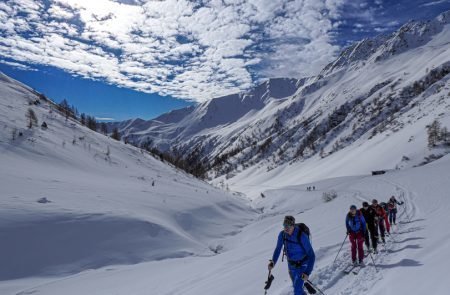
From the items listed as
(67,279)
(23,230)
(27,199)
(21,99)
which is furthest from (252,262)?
(21,99)

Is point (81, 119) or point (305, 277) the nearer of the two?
point (305, 277)

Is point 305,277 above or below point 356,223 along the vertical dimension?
below

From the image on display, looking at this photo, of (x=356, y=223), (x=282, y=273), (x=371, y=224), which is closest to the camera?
(x=282, y=273)

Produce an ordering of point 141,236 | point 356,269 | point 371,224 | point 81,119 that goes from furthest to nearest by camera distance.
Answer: point 81,119 → point 141,236 → point 371,224 → point 356,269

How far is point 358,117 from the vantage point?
191m

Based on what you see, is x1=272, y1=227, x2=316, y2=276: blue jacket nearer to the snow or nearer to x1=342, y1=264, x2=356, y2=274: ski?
the snow

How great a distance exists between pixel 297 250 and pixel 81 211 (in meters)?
14.2

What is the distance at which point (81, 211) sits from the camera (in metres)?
19.4

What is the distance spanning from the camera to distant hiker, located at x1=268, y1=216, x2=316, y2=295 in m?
8.55

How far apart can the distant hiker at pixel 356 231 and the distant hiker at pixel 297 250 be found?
193 inches

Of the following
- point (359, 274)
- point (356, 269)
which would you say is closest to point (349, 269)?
point (356, 269)

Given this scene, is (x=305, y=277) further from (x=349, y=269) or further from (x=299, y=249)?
(x=349, y=269)

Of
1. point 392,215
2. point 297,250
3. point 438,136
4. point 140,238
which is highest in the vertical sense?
point 438,136

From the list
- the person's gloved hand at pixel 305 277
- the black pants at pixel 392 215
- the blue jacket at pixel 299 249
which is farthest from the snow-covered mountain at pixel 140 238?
the person's gloved hand at pixel 305 277
